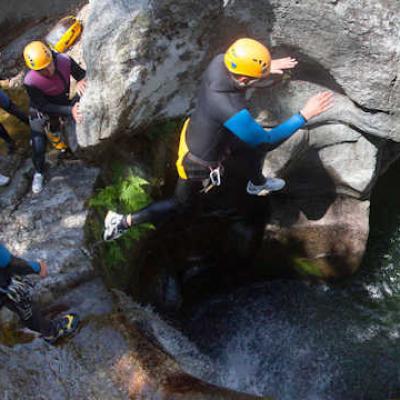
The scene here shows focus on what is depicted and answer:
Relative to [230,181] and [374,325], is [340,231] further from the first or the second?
[230,181]

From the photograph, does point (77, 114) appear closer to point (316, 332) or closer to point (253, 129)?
point (253, 129)

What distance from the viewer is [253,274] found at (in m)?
9.44

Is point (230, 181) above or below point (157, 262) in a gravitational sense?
above

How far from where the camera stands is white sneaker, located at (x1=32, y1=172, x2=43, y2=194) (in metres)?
7.46

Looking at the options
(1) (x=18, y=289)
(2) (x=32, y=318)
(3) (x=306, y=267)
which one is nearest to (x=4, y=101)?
(1) (x=18, y=289)

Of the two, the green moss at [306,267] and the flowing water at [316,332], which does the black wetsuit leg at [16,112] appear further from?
the green moss at [306,267]

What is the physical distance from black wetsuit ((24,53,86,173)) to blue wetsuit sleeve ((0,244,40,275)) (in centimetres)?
260

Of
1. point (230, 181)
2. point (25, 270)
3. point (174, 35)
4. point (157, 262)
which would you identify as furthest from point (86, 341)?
point (174, 35)

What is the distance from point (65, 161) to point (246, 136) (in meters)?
3.91

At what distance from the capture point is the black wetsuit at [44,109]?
23.0ft

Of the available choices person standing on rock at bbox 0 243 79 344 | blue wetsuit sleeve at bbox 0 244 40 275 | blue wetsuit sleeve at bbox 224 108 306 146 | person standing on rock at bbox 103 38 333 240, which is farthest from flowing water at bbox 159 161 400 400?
blue wetsuit sleeve at bbox 224 108 306 146

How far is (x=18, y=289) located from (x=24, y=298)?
160mm

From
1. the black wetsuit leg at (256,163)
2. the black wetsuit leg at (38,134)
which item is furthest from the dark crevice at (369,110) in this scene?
the black wetsuit leg at (38,134)

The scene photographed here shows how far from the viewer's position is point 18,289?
515cm
